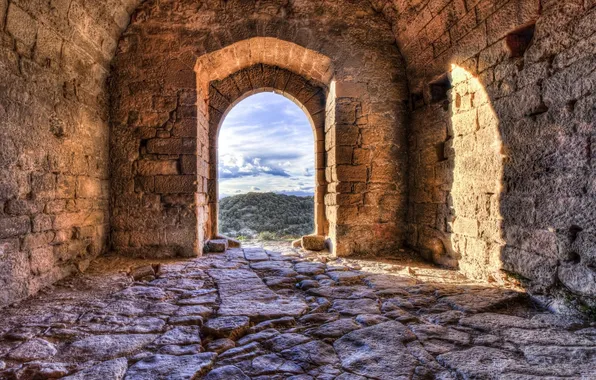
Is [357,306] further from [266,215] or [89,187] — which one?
[266,215]

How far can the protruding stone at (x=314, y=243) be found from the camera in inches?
199

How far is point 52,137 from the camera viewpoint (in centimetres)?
328

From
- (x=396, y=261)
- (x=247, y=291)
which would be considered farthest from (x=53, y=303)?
(x=396, y=261)

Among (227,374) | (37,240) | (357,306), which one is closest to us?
(227,374)

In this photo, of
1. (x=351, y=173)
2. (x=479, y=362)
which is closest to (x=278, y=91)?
(x=351, y=173)

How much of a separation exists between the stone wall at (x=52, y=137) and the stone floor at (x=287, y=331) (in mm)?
390

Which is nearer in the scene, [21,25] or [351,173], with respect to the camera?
[21,25]

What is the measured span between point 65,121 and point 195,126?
54.9 inches

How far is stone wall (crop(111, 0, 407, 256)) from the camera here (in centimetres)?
436

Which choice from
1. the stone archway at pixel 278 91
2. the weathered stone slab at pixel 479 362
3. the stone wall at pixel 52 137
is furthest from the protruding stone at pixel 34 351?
the stone archway at pixel 278 91

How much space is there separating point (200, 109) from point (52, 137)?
70.5 inches

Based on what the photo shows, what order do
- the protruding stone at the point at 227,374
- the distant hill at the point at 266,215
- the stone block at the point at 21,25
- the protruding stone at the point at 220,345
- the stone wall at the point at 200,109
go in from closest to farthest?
the protruding stone at the point at 227,374, the protruding stone at the point at 220,345, the stone block at the point at 21,25, the stone wall at the point at 200,109, the distant hill at the point at 266,215

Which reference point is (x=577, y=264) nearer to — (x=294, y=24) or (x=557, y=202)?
(x=557, y=202)

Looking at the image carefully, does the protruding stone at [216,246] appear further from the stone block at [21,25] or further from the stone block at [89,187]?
the stone block at [21,25]
